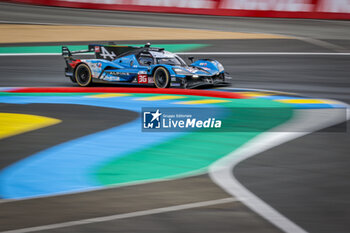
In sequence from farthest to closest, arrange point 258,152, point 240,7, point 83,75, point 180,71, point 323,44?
point 240,7 < point 323,44 < point 83,75 < point 180,71 < point 258,152

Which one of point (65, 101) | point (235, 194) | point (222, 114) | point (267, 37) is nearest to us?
point (235, 194)

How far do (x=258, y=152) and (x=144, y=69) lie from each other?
6.25 meters

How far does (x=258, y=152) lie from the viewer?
283 inches

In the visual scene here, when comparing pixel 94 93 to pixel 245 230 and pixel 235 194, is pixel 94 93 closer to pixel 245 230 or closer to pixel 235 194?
pixel 235 194

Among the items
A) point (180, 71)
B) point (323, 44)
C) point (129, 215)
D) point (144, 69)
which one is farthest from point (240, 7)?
point (129, 215)

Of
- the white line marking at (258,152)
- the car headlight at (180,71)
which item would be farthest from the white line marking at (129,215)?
the car headlight at (180,71)

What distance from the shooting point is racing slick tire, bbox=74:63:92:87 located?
1383cm

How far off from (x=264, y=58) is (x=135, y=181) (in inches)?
525

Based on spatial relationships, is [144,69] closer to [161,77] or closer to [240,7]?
[161,77]

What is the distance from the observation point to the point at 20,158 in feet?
23.1

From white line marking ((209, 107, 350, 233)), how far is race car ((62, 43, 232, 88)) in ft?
11.0

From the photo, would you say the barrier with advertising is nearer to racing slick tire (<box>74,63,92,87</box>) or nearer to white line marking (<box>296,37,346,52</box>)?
white line marking (<box>296,37,346,52</box>)

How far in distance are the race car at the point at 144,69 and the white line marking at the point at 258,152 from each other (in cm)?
334

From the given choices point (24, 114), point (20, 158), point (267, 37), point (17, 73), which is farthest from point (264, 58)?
point (20, 158)
